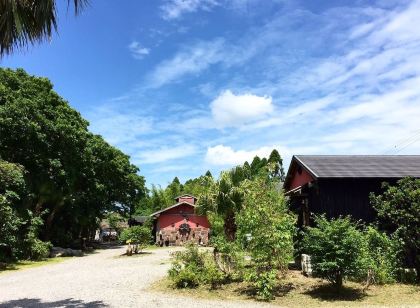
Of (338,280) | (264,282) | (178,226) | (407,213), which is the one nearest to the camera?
(264,282)

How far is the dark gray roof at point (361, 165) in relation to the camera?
1645 cm

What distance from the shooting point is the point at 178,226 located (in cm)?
4122

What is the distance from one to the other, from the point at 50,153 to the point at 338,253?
2164 centimetres

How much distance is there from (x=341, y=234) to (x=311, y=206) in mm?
5166

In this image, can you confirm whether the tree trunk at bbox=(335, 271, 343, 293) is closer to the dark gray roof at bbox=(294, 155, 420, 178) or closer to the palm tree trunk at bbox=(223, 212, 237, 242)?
the palm tree trunk at bbox=(223, 212, 237, 242)

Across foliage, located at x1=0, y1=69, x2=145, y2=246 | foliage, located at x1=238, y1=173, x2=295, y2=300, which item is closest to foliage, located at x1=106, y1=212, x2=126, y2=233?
foliage, located at x1=0, y1=69, x2=145, y2=246

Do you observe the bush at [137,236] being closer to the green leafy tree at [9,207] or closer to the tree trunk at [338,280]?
the green leafy tree at [9,207]

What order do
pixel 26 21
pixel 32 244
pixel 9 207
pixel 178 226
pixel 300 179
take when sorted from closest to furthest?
pixel 26 21
pixel 300 179
pixel 9 207
pixel 32 244
pixel 178 226

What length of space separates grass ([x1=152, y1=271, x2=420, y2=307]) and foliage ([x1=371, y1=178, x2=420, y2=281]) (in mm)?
1366

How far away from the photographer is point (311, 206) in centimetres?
1722

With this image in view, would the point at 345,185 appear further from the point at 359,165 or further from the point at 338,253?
the point at 338,253

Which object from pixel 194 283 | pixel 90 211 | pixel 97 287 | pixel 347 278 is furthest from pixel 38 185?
pixel 347 278

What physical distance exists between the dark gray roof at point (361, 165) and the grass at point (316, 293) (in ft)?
14.9

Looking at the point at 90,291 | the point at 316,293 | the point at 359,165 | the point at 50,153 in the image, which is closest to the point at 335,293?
the point at 316,293
